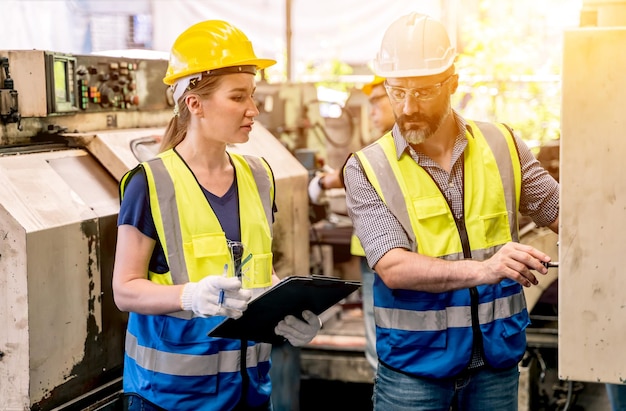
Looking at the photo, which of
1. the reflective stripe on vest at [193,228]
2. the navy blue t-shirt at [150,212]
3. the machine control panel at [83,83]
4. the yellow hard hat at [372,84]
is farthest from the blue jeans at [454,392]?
the yellow hard hat at [372,84]

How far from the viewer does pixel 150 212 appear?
2.24m

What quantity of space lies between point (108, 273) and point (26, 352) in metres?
0.43

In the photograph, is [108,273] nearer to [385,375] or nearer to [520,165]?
[385,375]

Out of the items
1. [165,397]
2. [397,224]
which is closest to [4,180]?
[165,397]

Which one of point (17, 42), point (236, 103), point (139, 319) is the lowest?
point (139, 319)

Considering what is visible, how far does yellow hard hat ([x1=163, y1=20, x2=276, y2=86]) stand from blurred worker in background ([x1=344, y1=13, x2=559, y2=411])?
0.42 meters

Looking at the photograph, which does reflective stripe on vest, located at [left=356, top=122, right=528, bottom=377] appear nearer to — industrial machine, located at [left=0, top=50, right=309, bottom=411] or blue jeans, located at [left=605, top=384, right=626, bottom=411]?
blue jeans, located at [left=605, top=384, right=626, bottom=411]

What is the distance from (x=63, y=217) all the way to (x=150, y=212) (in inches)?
18.9

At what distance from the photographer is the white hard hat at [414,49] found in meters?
2.48

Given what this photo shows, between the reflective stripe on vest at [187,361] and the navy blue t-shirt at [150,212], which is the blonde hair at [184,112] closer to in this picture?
the navy blue t-shirt at [150,212]

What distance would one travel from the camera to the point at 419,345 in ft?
7.67

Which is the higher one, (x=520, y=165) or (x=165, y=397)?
(x=520, y=165)

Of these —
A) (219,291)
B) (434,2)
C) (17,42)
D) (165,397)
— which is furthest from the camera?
(434,2)

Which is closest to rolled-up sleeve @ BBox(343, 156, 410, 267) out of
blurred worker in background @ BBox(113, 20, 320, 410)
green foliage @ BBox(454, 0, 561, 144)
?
blurred worker in background @ BBox(113, 20, 320, 410)
